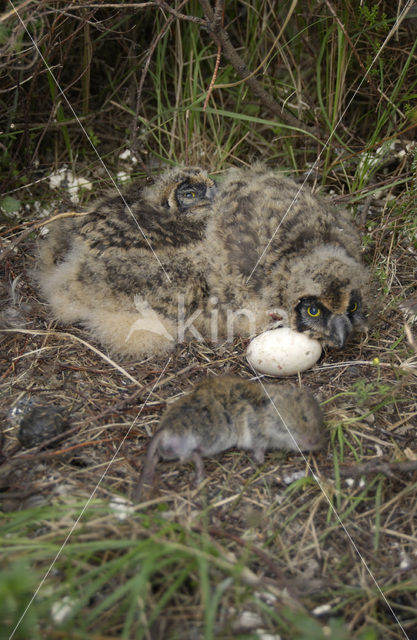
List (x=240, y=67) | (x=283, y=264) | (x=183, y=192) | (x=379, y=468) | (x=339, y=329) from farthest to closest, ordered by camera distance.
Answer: (x=240, y=67), (x=183, y=192), (x=283, y=264), (x=339, y=329), (x=379, y=468)

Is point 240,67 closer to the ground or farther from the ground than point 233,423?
farther from the ground

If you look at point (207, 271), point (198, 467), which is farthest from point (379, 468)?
point (207, 271)

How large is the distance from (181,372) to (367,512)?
131 centimetres

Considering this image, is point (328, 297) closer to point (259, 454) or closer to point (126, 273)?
point (259, 454)

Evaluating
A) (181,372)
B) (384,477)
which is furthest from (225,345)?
(384,477)

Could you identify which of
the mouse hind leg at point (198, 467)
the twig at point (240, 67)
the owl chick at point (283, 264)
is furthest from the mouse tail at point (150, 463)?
the twig at point (240, 67)

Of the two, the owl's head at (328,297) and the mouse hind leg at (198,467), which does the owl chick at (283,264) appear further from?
the mouse hind leg at (198,467)

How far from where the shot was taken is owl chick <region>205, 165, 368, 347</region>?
128 inches

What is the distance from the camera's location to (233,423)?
2.72m

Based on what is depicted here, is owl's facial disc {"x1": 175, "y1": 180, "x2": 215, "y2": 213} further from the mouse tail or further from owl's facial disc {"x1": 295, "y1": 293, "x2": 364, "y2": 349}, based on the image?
→ the mouse tail

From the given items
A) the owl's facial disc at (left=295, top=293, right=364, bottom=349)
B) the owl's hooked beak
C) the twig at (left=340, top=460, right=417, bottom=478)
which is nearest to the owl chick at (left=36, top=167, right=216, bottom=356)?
the owl's facial disc at (left=295, top=293, right=364, bottom=349)

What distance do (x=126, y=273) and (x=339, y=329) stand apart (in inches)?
51.3

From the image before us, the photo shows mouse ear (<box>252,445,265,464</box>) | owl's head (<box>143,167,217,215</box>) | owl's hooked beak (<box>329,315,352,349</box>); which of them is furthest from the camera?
owl's head (<box>143,167,217,215</box>)

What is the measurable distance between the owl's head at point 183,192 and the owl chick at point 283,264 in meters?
0.19
